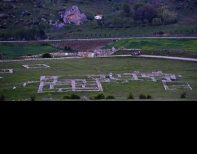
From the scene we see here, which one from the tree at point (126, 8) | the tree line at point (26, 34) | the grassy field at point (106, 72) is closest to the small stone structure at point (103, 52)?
the grassy field at point (106, 72)

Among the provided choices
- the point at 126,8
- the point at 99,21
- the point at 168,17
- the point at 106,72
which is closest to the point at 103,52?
the point at 99,21

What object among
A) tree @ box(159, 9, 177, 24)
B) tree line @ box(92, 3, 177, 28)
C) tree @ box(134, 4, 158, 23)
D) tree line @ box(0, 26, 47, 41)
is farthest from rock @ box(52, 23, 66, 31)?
tree @ box(159, 9, 177, 24)

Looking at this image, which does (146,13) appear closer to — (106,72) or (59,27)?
(59,27)

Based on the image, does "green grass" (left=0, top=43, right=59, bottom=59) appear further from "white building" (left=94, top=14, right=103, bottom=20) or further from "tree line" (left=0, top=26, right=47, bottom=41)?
"white building" (left=94, top=14, right=103, bottom=20)

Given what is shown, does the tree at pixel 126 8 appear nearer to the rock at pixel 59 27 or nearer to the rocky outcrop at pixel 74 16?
the rocky outcrop at pixel 74 16

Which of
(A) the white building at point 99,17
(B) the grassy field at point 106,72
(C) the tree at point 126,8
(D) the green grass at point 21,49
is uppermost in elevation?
(C) the tree at point 126,8
